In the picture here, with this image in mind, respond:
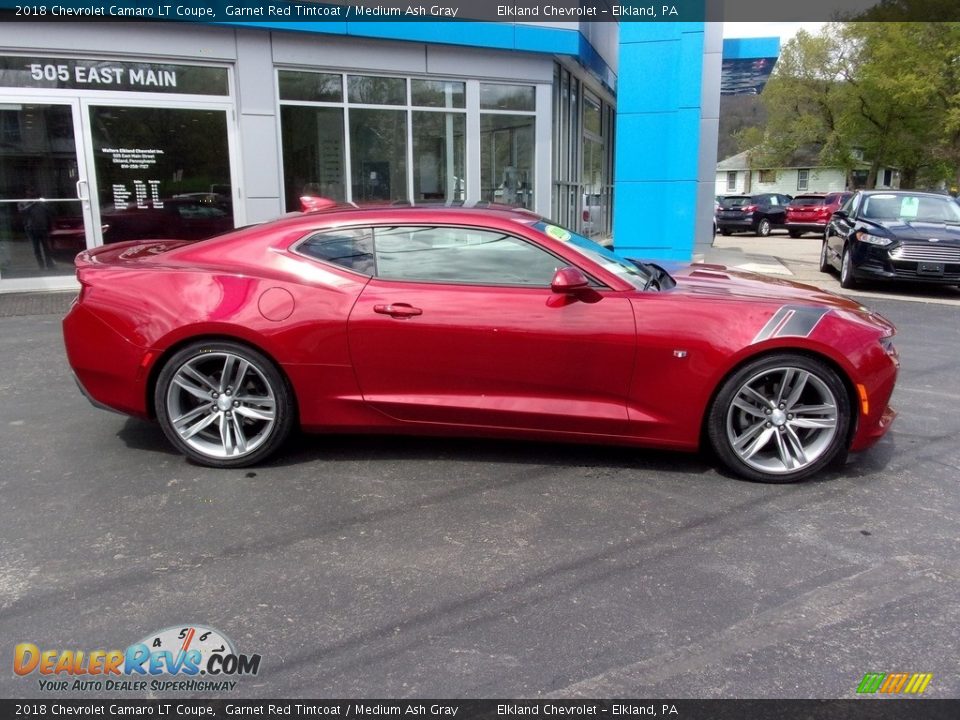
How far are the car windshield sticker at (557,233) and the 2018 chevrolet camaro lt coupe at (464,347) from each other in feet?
0.15

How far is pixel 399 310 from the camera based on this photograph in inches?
154

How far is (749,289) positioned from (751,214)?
906 inches

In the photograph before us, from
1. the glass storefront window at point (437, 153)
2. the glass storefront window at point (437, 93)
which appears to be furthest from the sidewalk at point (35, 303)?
the glass storefront window at point (437, 93)

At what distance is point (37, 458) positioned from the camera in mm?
4305

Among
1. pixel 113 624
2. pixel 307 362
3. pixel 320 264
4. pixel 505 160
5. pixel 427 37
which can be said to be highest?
pixel 427 37

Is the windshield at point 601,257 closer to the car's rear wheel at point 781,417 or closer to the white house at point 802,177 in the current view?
the car's rear wheel at point 781,417

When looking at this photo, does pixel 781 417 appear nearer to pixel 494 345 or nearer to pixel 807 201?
pixel 494 345

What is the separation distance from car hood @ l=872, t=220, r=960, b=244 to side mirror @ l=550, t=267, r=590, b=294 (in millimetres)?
8642

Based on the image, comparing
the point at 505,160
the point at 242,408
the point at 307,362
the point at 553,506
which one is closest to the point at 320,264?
the point at 307,362

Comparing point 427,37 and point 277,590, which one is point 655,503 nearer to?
point 277,590

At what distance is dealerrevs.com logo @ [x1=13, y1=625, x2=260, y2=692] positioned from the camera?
7.91 feet

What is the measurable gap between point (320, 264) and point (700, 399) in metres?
2.15

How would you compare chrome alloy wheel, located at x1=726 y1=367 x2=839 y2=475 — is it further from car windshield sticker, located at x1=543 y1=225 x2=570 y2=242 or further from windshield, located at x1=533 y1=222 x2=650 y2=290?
car windshield sticker, located at x1=543 y1=225 x2=570 y2=242

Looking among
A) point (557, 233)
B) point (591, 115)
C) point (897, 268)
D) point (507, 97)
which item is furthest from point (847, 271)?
point (557, 233)
